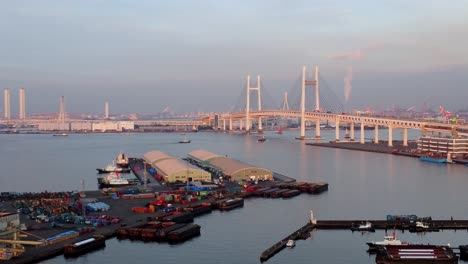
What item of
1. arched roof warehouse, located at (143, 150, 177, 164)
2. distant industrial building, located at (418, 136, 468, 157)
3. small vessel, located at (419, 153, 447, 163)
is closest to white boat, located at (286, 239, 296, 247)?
arched roof warehouse, located at (143, 150, 177, 164)

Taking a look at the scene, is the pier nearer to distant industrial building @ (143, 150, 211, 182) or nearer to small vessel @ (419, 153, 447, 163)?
distant industrial building @ (143, 150, 211, 182)

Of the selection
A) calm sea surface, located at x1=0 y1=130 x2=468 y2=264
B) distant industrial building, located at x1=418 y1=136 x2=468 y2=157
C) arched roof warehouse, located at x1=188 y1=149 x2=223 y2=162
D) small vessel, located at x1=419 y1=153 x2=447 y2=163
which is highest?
distant industrial building, located at x1=418 y1=136 x2=468 y2=157

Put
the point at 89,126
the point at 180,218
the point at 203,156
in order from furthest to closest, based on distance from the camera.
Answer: the point at 89,126 < the point at 203,156 < the point at 180,218

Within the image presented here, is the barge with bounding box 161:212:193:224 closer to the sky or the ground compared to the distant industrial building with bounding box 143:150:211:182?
closer to the ground

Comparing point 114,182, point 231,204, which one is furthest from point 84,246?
point 114,182

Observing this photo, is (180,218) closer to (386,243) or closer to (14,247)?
(14,247)

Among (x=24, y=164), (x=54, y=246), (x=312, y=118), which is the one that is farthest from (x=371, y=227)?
(x=312, y=118)
